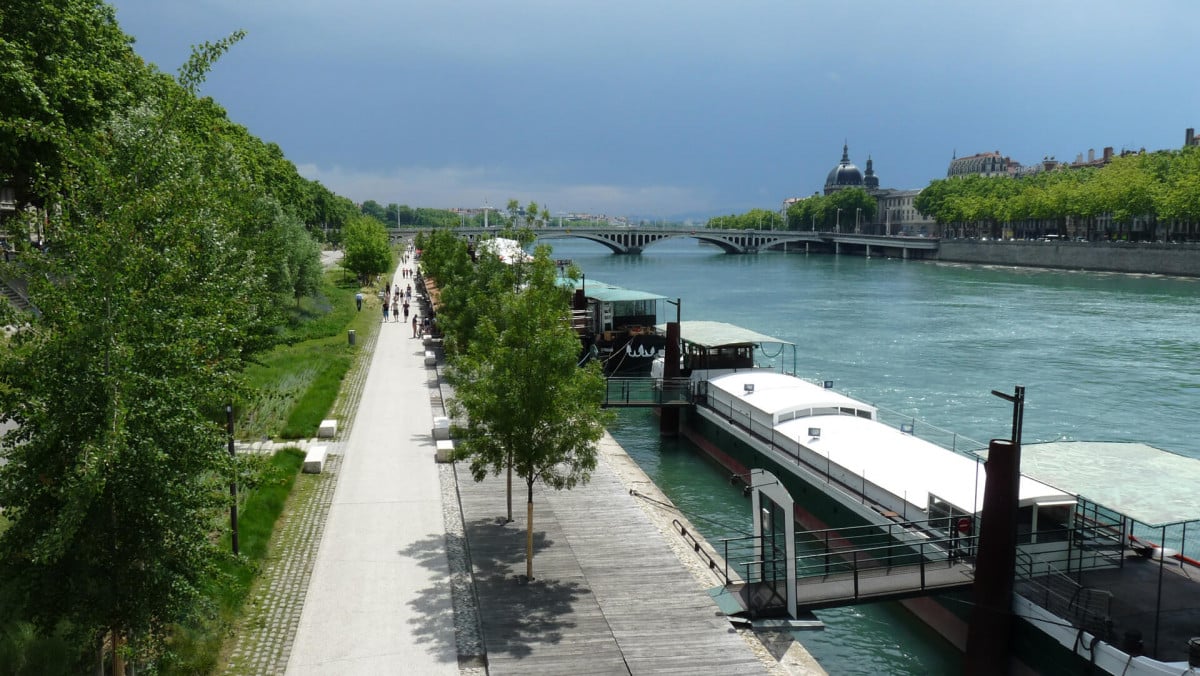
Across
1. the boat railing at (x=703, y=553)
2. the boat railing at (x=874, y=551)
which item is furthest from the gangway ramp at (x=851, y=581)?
the boat railing at (x=703, y=553)

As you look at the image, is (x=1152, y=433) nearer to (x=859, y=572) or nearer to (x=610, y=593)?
(x=859, y=572)

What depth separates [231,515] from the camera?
17516 mm

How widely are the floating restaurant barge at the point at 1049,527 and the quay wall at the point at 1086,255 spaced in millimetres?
96592

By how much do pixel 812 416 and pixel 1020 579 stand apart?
36.4ft

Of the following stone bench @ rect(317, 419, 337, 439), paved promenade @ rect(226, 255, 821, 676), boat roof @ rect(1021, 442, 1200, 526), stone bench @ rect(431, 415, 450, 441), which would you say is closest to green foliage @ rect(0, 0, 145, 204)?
stone bench @ rect(317, 419, 337, 439)

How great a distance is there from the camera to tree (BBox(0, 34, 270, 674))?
31.8 ft

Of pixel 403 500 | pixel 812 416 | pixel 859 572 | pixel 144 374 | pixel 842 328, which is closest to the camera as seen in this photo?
pixel 144 374

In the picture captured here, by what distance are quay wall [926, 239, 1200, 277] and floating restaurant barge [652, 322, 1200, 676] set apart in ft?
317

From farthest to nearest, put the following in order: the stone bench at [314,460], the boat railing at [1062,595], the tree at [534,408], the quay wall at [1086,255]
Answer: the quay wall at [1086,255], the stone bench at [314,460], the tree at [534,408], the boat railing at [1062,595]

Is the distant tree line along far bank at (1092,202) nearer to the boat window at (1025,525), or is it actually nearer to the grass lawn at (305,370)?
the grass lawn at (305,370)

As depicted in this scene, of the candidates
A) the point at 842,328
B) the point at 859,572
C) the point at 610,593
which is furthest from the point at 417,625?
the point at 842,328

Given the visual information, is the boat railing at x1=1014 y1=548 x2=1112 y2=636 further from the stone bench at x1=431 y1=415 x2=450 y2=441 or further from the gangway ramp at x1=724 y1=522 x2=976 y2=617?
the stone bench at x1=431 y1=415 x2=450 y2=441

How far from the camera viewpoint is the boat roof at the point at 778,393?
90.7ft

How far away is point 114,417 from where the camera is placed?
9.55 metres
